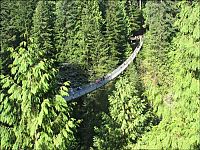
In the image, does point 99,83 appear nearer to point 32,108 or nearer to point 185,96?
point 185,96

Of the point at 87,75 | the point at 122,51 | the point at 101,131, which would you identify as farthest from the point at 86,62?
the point at 101,131

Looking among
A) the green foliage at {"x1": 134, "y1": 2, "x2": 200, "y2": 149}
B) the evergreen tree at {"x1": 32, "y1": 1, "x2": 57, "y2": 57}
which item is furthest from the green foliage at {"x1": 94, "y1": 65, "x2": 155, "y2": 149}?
the evergreen tree at {"x1": 32, "y1": 1, "x2": 57, "y2": 57}

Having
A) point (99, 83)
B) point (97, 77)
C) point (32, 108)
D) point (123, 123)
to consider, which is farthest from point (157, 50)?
point (32, 108)

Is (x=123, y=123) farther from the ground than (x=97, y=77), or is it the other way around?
(x=123, y=123)

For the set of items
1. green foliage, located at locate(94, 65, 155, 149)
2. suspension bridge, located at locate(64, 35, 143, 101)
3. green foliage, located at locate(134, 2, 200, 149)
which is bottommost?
suspension bridge, located at locate(64, 35, 143, 101)

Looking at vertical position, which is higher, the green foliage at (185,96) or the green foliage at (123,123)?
the green foliage at (185,96)

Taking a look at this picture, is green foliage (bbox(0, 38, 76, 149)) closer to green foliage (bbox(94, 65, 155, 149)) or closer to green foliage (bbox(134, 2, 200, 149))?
green foliage (bbox(134, 2, 200, 149))

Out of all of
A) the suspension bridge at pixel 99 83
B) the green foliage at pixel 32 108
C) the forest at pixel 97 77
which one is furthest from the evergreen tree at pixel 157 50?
the green foliage at pixel 32 108

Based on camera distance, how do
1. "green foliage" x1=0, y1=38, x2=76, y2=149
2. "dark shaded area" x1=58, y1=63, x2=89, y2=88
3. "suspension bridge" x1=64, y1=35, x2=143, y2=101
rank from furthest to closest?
1. "dark shaded area" x1=58, y1=63, x2=89, y2=88
2. "suspension bridge" x1=64, y1=35, x2=143, y2=101
3. "green foliage" x1=0, y1=38, x2=76, y2=149

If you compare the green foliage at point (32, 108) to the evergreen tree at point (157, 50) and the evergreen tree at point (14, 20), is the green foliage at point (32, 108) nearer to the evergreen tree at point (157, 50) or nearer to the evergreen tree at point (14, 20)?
the evergreen tree at point (14, 20)
